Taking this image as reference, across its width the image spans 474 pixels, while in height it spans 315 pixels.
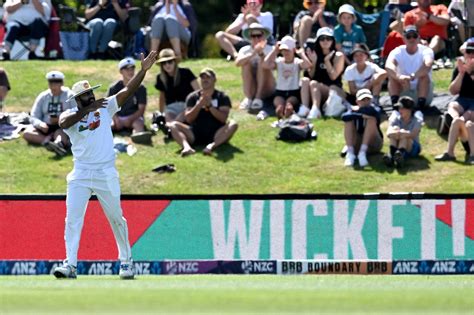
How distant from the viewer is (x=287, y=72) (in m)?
20.8

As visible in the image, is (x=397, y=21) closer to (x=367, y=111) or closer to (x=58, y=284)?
(x=367, y=111)

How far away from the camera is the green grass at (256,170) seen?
1928 centimetres

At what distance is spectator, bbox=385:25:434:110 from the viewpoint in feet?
66.4

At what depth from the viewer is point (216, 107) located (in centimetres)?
1984

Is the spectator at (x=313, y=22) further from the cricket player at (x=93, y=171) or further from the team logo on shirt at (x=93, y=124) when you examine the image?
the team logo on shirt at (x=93, y=124)

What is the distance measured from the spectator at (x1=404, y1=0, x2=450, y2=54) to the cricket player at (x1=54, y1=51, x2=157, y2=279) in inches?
372

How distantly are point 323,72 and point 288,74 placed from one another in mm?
541

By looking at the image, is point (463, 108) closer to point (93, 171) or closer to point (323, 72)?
point (323, 72)

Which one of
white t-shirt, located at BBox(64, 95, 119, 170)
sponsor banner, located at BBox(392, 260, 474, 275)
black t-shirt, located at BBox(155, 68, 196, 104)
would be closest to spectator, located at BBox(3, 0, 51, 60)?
black t-shirt, located at BBox(155, 68, 196, 104)

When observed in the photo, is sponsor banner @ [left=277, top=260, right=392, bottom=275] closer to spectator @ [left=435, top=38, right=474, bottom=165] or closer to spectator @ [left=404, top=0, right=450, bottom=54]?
spectator @ [left=435, top=38, right=474, bottom=165]

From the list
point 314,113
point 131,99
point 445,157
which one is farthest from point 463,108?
point 131,99

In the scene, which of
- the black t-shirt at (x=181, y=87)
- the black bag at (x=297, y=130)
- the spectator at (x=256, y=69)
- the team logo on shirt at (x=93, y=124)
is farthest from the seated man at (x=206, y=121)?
the team logo on shirt at (x=93, y=124)

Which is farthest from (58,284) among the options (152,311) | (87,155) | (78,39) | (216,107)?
(78,39)

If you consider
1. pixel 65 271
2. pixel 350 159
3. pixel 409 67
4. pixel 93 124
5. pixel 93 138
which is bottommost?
pixel 350 159
